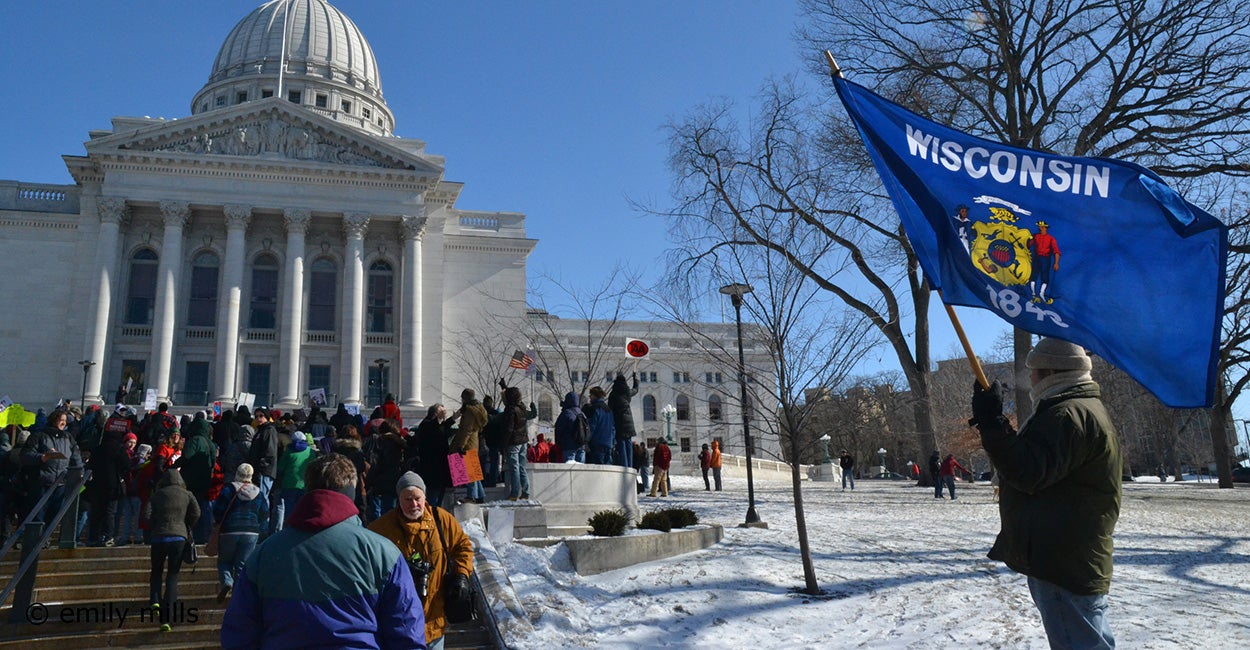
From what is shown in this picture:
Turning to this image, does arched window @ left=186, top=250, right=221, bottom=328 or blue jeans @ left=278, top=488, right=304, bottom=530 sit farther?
arched window @ left=186, top=250, right=221, bottom=328

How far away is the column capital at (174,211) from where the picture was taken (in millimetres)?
44125

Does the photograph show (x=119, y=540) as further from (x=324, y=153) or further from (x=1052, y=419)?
(x=324, y=153)

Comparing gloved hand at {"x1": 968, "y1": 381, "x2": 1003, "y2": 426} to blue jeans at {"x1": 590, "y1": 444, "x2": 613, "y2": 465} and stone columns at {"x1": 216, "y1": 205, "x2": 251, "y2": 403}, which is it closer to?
blue jeans at {"x1": 590, "y1": 444, "x2": 613, "y2": 465}

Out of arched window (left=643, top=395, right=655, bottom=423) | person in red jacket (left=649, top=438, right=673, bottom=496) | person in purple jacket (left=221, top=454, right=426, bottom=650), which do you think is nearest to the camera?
person in purple jacket (left=221, top=454, right=426, bottom=650)

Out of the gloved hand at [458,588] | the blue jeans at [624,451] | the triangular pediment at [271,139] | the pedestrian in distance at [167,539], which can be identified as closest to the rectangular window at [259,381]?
the triangular pediment at [271,139]

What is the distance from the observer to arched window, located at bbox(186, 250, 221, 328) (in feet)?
151

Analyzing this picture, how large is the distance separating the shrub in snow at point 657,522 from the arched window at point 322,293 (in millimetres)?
38292

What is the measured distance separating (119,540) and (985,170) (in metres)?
12.4

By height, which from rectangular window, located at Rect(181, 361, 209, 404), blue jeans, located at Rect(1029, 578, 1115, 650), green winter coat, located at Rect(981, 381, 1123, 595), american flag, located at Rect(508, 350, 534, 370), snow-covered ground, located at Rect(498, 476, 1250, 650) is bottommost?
snow-covered ground, located at Rect(498, 476, 1250, 650)

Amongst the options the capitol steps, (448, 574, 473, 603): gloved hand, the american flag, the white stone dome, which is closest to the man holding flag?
(448, 574, 473, 603): gloved hand

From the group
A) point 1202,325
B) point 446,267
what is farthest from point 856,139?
point 446,267

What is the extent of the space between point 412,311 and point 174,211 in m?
12.6

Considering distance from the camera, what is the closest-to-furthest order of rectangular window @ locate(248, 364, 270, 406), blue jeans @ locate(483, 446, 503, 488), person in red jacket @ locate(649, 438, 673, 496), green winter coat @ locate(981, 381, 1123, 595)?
green winter coat @ locate(981, 381, 1123, 595), blue jeans @ locate(483, 446, 503, 488), person in red jacket @ locate(649, 438, 673, 496), rectangular window @ locate(248, 364, 270, 406)

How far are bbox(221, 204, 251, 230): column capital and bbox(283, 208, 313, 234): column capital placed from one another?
5.93 feet
